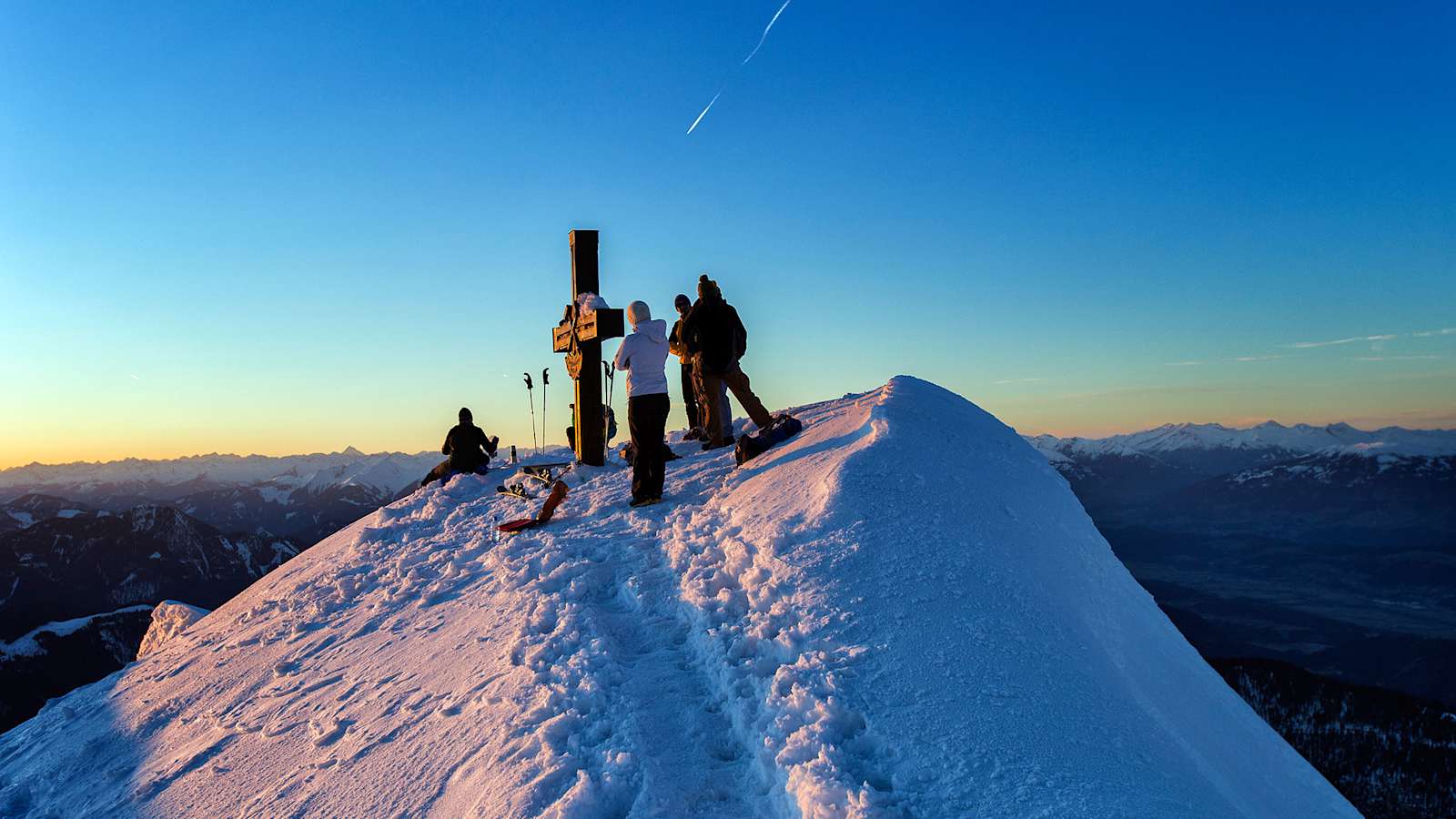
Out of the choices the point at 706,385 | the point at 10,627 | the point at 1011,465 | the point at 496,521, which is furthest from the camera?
the point at 10,627

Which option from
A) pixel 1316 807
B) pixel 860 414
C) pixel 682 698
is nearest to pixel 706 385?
pixel 860 414

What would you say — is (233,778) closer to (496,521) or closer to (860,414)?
(496,521)

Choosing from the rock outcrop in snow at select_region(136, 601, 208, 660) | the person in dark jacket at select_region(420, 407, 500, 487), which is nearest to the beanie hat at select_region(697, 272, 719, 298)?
the person in dark jacket at select_region(420, 407, 500, 487)

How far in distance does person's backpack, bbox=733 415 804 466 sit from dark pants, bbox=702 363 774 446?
2.75ft

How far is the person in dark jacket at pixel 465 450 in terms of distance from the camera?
15.2m

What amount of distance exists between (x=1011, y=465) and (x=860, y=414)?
7.19ft

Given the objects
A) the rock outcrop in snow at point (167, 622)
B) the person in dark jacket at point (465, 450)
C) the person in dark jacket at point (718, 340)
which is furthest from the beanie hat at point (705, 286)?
the rock outcrop in snow at point (167, 622)

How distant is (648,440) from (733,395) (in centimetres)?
289

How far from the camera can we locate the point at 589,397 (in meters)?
15.0

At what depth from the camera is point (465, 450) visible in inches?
602

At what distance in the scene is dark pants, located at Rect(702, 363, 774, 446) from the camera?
13430 mm

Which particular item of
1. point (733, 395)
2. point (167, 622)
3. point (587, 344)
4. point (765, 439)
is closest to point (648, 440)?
point (765, 439)

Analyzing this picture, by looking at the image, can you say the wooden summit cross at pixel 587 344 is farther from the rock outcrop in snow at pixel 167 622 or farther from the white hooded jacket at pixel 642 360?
the rock outcrop in snow at pixel 167 622

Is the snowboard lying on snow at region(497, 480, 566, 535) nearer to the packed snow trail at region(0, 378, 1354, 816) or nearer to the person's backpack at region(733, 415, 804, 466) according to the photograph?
the packed snow trail at region(0, 378, 1354, 816)
